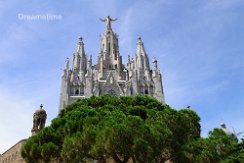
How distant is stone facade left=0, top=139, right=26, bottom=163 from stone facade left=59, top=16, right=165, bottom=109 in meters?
22.2

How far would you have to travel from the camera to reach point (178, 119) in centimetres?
1333

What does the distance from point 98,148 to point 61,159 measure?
7.12 feet

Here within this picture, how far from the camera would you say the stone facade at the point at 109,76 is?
42.0 metres

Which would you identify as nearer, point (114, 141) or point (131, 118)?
point (114, 141)

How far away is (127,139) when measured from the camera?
36.6 ft

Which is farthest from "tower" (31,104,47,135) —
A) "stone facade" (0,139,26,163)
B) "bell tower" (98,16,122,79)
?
"bell tower" (98,16,122,79)

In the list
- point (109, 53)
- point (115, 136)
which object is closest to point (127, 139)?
point (115, 136)

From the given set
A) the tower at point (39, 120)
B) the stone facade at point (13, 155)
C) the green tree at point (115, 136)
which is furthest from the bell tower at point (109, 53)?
the green tree at point (115, 136)

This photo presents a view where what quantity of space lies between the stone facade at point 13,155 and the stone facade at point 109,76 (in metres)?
22.2

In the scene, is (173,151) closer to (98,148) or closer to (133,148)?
(133,148)

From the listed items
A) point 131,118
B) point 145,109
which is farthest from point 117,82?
point 131,118

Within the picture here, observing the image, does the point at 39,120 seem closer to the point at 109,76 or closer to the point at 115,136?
the point at 115,136

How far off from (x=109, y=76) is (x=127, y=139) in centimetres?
3371

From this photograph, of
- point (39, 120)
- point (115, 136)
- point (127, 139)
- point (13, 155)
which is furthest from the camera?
point (39, 120)
